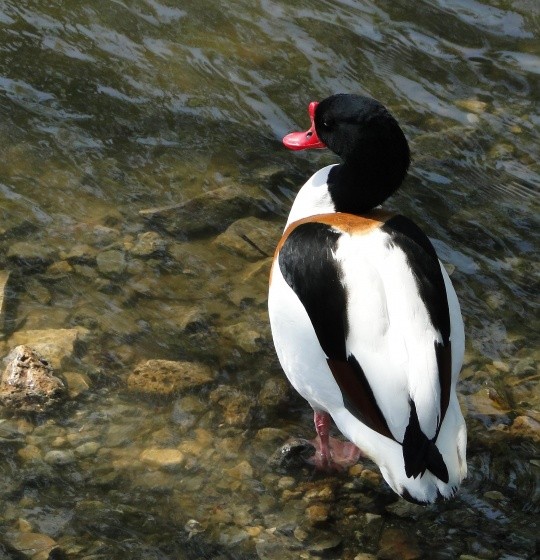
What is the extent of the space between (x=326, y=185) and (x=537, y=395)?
4.82ft

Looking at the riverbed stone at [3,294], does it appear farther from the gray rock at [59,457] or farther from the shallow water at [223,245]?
the gray rock at [59,457]

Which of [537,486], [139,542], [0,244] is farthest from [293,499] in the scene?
[0,244]

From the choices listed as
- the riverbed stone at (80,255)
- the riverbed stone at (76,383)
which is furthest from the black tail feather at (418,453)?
the riverbed stone at (80,255)

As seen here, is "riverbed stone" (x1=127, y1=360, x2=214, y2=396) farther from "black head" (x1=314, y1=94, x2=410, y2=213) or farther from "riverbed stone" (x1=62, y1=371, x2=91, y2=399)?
"black head" (x1=314, y1=94, x2=410, y2=213)

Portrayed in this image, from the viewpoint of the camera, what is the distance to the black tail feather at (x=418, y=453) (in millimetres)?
3705

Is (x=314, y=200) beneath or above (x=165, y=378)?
above

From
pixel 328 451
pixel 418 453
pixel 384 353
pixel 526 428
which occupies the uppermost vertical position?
pixel 384 353

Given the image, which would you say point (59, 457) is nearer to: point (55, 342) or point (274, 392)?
point (55, 342)

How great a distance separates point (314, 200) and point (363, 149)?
42 cm

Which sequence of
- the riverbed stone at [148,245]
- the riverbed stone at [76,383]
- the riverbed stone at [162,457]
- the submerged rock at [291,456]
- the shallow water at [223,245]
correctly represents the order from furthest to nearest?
the riverbed stone at [148,245], the riverbed stone at [76,383], the submerged rock at [291,456], the riverbed stone at [162,457], the shallow water at [223,245]

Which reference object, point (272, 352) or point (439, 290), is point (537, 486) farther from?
point (272, 352)

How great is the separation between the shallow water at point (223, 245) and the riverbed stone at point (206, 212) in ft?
0.06

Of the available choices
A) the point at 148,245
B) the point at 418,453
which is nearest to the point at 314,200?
the point at 148,245

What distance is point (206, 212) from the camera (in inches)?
230
